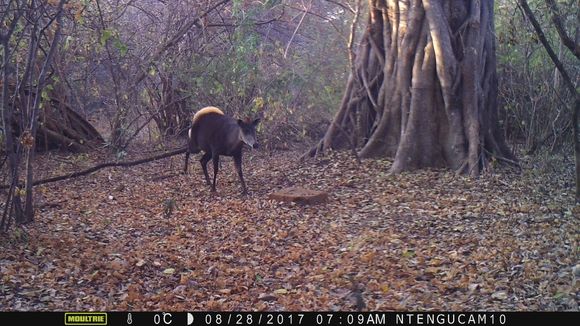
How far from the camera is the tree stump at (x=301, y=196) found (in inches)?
353

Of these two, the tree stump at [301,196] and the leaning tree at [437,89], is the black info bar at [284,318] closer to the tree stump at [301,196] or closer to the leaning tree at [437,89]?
the tree stump at [301,196]

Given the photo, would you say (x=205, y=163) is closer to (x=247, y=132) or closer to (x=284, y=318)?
(x=247, y=132)

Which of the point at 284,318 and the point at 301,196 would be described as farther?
the point at 301,196

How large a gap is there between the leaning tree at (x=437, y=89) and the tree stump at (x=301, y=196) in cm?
167

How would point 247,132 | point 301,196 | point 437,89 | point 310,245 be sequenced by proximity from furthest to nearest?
point 437,89 < point 247,132 < point 301,196 < point 310,245

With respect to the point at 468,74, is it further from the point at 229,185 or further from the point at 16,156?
the point at 16,156

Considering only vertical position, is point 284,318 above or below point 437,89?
below

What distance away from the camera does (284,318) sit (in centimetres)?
503

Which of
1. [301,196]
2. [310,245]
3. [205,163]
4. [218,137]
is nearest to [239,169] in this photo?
[218,137]

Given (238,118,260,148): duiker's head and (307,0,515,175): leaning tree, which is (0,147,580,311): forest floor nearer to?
(307,0,515,175): leaning tree

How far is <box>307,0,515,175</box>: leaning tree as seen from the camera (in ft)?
33.9

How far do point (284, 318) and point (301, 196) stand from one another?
3999 mm

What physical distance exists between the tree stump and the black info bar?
381cm

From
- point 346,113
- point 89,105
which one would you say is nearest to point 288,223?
point 346,113
